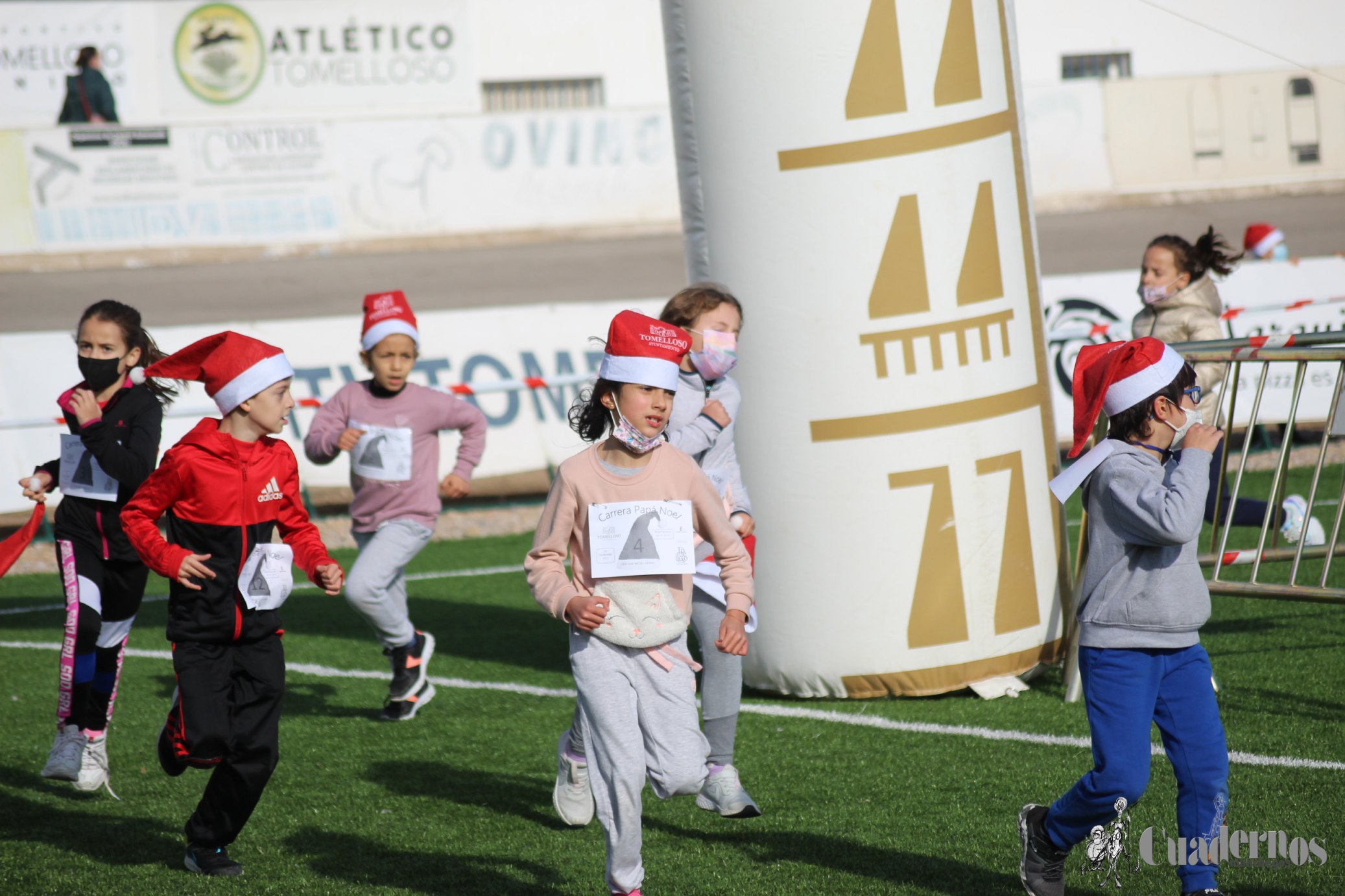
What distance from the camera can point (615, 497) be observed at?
13.8 feet

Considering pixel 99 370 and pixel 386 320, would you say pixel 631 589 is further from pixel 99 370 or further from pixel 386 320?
pixel 386 320

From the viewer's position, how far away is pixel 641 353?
4.23 m

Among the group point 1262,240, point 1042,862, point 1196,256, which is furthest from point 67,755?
point 1262,240

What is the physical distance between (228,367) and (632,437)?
145 cm

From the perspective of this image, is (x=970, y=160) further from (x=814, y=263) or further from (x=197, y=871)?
(x=197, y=871)

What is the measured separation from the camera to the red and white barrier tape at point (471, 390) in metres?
11.6

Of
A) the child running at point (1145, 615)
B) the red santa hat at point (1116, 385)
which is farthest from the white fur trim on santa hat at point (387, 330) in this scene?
the child running at point (1145, 615)

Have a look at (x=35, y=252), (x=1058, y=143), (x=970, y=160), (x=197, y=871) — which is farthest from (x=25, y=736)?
(x=1058, y=143)

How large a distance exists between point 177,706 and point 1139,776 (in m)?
2.95

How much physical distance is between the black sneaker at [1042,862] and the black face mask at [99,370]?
147 inches

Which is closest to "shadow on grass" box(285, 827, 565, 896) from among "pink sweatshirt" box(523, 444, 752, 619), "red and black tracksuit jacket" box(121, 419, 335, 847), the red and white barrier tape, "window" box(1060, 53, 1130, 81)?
"red and black tracksuit jacket" box(121, 419, 335, 847)

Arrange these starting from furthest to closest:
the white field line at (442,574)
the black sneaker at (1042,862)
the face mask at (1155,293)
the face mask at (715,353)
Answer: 1. the white field line at (442,574)
2. the face mask at (1155,293)
3. the face mask at (715,353)
4. the black sneaker at (1042,862)

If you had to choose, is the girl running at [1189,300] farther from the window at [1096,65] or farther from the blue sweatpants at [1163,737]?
the window at [1096,65]

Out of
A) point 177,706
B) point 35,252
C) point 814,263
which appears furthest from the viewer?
point 35,252
